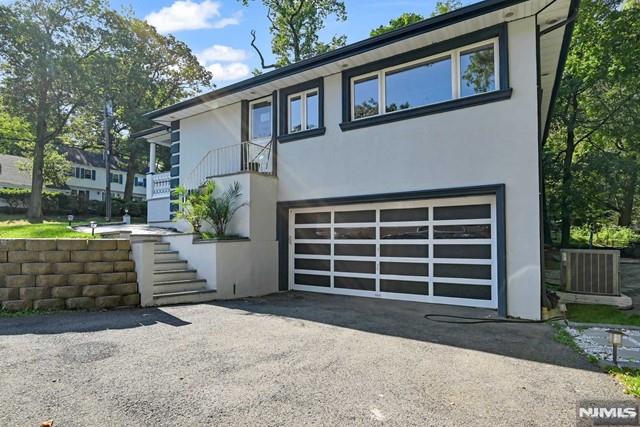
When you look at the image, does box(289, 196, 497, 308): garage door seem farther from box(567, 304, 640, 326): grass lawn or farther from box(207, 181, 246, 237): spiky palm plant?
box(207, 181, 246, 237): spiky palm plant

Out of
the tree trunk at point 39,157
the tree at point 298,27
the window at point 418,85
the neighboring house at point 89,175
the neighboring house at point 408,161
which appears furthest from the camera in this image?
the neighboring house at point 89,175

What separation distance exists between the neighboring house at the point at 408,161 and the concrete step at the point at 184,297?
0.87 ft

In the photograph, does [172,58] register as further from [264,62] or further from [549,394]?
[549,394]

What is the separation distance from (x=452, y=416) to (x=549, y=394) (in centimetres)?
112

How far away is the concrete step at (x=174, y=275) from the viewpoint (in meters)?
8.15

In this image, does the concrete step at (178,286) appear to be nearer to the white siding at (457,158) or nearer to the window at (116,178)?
the white siding at (457,158)

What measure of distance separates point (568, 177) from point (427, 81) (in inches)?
531

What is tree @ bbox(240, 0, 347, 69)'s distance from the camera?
2377 cm

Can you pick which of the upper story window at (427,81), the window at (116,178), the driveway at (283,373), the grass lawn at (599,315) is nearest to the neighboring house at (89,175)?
the window at (116,178)

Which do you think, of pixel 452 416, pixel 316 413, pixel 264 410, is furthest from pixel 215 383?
pixel 452 416

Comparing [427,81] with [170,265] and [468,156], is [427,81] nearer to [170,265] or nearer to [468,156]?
[468,156]

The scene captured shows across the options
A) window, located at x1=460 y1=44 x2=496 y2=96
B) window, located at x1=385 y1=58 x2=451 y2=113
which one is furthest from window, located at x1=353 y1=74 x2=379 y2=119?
window, located at x1=460 y1=44 x2=496 y2=96

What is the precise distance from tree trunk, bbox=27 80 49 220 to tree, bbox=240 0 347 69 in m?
13.1

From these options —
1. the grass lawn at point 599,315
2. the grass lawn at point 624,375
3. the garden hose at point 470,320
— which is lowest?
the grass lawn at point 599,315
